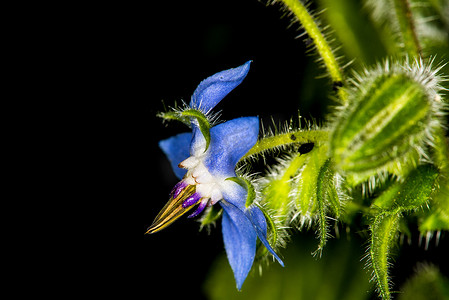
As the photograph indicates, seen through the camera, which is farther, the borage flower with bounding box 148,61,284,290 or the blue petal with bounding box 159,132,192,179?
the blue petal with bounding box 159,132,192,179

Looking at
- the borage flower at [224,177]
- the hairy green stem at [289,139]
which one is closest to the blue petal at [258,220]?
the borage flower at [224,177]

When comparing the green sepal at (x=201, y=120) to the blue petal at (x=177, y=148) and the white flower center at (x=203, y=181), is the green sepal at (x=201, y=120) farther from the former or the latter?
the blue petal at (x=177, y=148)

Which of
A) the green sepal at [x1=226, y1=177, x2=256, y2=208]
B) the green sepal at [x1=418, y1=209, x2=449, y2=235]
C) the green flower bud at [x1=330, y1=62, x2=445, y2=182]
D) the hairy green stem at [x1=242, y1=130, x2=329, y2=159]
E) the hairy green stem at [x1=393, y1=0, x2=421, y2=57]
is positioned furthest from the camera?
the hairy green stem at [x1=393, y1=0, x2=421, y2=57]

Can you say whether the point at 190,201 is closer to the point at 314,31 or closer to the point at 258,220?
the point at 258,220

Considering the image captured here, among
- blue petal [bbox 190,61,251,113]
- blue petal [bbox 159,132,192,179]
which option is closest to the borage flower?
blue petal [bbox 190,61,251,113]

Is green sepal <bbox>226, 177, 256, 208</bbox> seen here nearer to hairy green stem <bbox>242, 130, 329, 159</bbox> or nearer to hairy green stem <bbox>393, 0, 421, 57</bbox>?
hairy green stem <bbox>242, 130, 329, 159</bbox>

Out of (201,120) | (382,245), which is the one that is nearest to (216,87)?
(201,120)

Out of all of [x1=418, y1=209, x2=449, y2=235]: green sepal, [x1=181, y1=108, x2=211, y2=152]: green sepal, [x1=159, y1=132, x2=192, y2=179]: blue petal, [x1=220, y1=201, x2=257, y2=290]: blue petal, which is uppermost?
[x1=181, y1=108, x2=211, y2=152]: green sepal

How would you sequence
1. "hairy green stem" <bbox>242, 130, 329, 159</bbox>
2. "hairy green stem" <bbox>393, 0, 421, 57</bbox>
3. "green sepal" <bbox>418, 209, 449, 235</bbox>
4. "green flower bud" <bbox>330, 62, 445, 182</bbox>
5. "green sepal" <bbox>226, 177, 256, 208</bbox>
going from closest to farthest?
"green flower bud" <bbox>330, 62, 445, 182</bbox>, "green sepal" <bbox>226, 177, 256, 208</bbox>, "hairy green stem" <bbox>242, 130, 329, 159</bbox>, "green sepal" <bbox>418, 209, 449, 235</bbox>, "hairy green stem" <bbox>393, 0, 421, 57</bbox>
